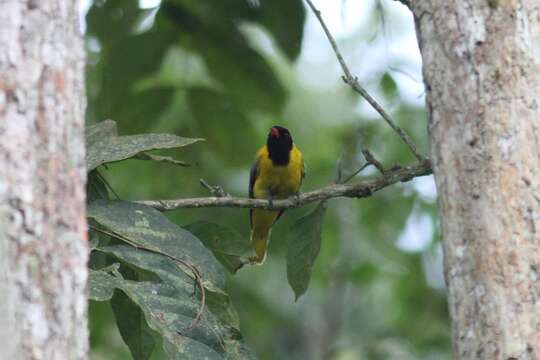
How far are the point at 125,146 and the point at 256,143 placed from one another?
71.7 inches

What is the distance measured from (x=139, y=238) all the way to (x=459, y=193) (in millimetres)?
1094

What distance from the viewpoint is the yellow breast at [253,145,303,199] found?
6.32 m

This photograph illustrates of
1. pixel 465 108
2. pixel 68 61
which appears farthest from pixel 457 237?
pixel 68 61

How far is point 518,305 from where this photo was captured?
2195mm

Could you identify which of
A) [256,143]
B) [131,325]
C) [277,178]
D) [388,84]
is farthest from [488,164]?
[277,178]

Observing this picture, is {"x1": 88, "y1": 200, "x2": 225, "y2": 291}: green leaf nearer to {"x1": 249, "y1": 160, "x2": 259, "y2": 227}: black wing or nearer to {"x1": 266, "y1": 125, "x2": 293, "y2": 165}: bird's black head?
{"x1": 249, "y1": 160, "x2": 259, "y2": 227}: black wing

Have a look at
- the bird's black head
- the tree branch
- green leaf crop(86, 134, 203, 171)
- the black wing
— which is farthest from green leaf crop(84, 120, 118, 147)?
the bird's black head

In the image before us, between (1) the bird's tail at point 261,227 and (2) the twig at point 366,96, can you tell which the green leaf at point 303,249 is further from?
(1) the bird's tail at point 261,227

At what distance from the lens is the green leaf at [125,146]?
3.19 metres

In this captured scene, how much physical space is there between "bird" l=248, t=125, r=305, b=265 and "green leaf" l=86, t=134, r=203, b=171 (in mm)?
2966

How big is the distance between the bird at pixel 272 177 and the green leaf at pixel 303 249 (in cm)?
230

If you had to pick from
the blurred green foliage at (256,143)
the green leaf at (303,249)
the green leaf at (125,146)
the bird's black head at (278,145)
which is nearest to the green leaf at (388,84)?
the blurred green foliage at (256,143)

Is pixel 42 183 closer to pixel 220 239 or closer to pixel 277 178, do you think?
pixel 220 239

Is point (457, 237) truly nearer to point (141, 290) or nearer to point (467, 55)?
point (467, 55)
